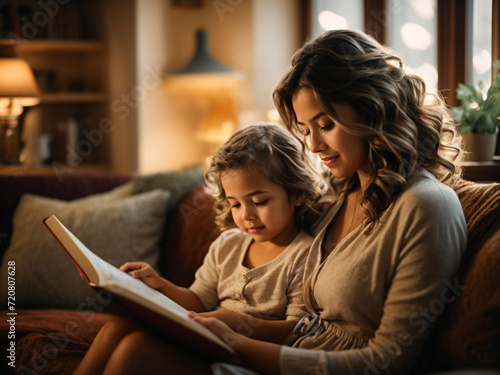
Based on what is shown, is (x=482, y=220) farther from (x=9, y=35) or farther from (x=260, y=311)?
(x=9, y=35)

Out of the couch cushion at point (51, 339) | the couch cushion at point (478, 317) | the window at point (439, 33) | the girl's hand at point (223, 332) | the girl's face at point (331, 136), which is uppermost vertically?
the window at point (439, 33)

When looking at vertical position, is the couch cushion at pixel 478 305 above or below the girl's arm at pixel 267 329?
above

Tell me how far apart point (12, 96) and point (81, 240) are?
1561mm

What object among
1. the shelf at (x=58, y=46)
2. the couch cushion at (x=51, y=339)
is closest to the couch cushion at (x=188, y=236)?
the couch cushion at (x=51, y=339)

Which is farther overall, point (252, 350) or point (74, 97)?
point (74, 97)

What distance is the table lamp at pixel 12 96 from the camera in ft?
10.9

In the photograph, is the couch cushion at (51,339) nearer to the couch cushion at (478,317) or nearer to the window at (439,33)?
the couch cushion at (478,317)

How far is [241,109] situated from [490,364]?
302 cm

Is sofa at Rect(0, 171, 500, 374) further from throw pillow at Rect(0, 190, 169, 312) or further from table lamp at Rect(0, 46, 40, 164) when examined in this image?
table lamp at Rect(0, 46, 40, 164)

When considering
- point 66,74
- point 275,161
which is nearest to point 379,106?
point 275,161

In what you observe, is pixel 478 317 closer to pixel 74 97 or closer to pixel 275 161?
pixel 275 161

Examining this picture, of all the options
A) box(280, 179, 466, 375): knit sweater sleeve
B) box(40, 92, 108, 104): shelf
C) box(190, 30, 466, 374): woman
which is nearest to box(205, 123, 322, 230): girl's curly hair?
box(190, 30, 466, 374): woman

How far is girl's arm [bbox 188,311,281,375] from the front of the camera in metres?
1.19

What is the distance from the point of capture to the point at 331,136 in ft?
4.19
